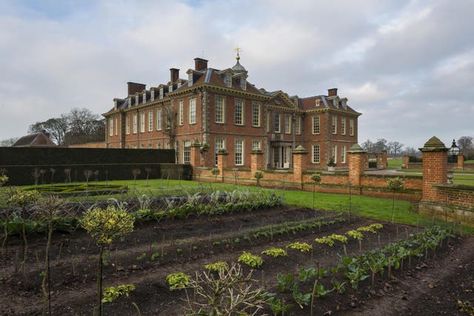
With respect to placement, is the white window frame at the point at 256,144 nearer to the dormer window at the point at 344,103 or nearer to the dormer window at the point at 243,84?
the dormer window at the point at 243,84

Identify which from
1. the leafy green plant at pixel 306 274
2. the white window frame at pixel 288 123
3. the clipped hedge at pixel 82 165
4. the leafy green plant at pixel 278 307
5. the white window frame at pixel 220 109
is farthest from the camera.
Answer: the white window frame at pixel 288 123

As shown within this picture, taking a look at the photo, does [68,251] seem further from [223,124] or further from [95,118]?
[95,118]

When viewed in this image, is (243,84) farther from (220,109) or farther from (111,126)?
(111,126)

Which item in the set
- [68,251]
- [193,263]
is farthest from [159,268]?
[68,251]

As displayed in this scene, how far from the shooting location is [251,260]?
5.24 m

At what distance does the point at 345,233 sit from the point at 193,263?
12.2ft

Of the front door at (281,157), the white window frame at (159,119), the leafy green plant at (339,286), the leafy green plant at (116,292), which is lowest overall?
the leafy green plant at (339,286)

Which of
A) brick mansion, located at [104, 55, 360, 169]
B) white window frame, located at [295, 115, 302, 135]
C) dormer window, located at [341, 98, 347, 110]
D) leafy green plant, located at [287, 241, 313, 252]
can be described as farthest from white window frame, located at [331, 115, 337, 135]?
leafy green plant, located at [287, 241, 313, 252]

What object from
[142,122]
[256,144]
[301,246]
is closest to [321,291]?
[301,246]

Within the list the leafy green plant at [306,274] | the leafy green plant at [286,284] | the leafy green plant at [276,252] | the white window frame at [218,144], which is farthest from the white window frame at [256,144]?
the leafy green plant at [286,284]

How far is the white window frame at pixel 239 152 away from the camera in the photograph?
93.4 feet

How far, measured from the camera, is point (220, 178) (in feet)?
71.3

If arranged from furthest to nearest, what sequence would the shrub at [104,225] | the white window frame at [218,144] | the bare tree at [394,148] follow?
1. the bare tree at [394,148]
2. the white window frame at [218,144]
3. the shrub at [104,225]

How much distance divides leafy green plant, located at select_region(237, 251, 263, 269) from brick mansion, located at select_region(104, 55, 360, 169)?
49.9ft
